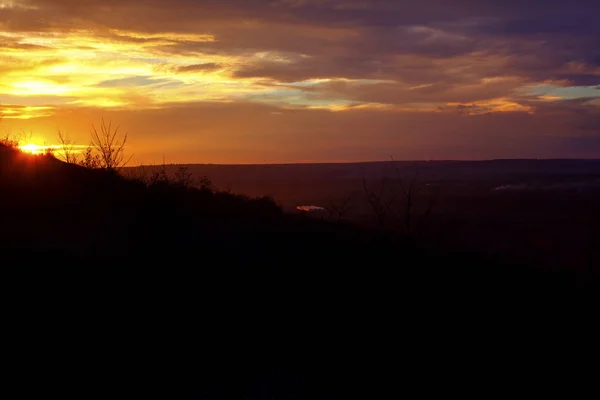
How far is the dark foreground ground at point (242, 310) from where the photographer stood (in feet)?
25.5

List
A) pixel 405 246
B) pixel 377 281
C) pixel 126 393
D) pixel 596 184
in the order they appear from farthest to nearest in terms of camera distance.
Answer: pixel 596 184 → pixel 405 246 → pixel 377 281 → pixel 126 393

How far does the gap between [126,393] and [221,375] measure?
3.76ft

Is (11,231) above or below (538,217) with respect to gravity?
above

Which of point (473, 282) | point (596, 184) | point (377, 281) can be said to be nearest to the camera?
point (377, 281)

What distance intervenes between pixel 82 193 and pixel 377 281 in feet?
19.4

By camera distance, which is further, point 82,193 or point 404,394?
point 82,193

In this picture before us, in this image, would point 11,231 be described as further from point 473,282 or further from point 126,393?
point 473,282

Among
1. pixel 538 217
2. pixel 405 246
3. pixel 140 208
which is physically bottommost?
pixel 538 217

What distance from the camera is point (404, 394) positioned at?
847cm

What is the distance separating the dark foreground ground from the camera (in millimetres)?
7777

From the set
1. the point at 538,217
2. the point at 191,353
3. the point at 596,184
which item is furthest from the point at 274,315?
the point at 596,184

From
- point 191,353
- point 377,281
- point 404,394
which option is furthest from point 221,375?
point 377,281

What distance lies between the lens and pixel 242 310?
927cm

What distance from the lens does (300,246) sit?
12203mm
